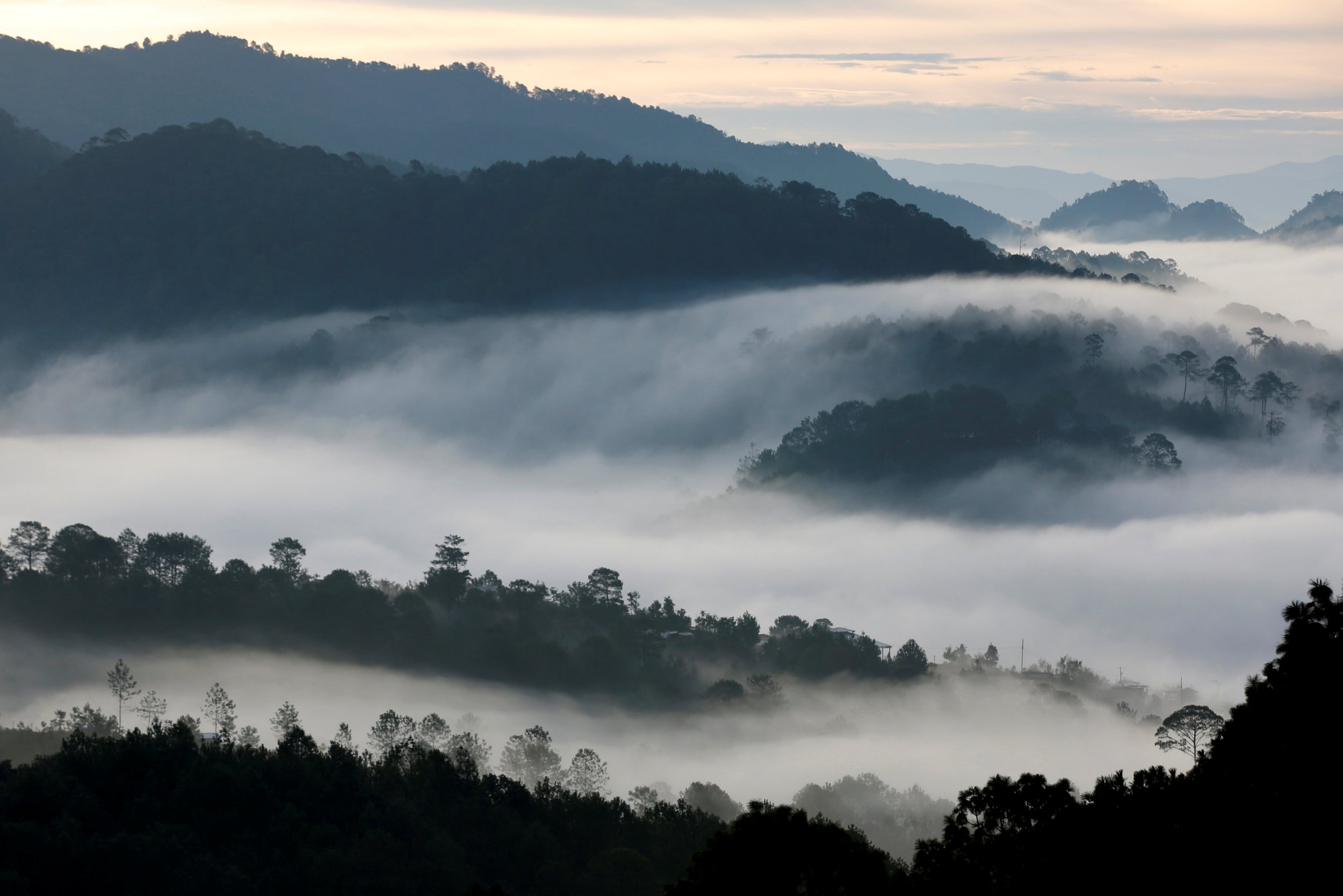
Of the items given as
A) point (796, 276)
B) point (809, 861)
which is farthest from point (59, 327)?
point (809, 861)

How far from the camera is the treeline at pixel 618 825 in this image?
13.6 metres

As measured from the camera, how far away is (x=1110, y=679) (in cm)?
8425

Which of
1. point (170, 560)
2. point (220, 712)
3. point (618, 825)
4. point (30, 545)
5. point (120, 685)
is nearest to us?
point (618, 825)

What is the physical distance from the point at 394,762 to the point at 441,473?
136481 mm

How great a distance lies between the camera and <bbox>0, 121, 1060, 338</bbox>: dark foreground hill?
151 m

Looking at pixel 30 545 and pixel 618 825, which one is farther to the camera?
pixel 30 545

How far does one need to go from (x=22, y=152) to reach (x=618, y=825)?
16918 cm

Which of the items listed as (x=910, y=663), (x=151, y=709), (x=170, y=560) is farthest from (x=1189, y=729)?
(x=170, y=560)

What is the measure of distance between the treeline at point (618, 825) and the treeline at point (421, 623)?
15.0 metres

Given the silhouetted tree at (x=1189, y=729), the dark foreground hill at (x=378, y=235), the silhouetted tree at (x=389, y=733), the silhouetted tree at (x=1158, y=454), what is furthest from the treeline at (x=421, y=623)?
the dark foreground hill at (x=378, y=235)

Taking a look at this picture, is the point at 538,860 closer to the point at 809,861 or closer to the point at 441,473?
the point at 809,861

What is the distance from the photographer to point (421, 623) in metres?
62.8

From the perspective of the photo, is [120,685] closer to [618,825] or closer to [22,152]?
[618,825]

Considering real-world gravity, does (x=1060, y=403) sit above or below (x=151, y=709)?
above
